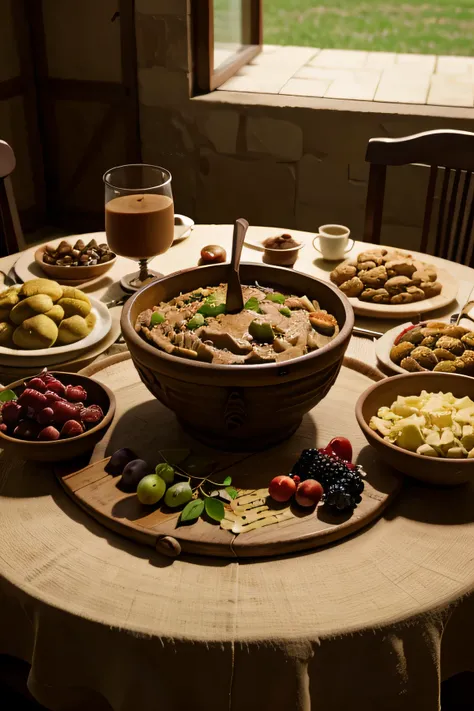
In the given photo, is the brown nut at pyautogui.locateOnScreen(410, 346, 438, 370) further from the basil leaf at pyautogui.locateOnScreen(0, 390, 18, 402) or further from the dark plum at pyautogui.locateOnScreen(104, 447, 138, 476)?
the basil leaf at pyautogui.locateOnScreen(0, 390, 18, 402)

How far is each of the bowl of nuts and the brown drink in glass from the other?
120mm

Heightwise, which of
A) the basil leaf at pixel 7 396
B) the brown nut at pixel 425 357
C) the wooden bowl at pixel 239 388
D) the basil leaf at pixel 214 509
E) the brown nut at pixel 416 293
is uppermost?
the wooden bowl at pixel 239 388

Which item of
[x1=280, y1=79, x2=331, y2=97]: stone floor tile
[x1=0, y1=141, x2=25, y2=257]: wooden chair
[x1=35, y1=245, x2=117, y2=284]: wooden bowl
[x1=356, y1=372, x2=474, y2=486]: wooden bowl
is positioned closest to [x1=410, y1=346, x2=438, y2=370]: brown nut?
[x1=356, y1=372, x2=474, y2=486]: wooden bowl

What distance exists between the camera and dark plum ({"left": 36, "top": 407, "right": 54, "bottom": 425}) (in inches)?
52.6

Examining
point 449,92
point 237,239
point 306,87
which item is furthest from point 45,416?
point 449,92

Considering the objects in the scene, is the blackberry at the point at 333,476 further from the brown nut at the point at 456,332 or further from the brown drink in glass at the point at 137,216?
the brown drink in glass at the point at 137,216

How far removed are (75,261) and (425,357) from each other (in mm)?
1046

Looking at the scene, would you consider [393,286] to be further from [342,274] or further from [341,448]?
[341,448]

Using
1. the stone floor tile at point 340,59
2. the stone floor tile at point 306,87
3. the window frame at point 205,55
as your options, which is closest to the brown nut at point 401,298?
the stone floor tile at point 306,87

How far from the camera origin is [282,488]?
124 cm

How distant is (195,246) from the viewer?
7.68 ft

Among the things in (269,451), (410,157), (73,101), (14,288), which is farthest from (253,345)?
(73,101)

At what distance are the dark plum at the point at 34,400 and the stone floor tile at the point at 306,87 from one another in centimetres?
334

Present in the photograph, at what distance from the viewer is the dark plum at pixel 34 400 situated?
4.41 ft
